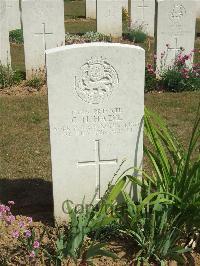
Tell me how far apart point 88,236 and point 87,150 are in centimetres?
69

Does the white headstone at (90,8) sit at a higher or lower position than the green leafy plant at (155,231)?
higher

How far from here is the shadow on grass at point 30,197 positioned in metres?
4.25

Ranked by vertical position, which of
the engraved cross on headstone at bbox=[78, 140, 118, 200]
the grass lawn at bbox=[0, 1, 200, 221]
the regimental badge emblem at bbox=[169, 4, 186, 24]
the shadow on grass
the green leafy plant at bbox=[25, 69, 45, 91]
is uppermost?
the regimental badge emblem at bbox=[169, 4, 186, 24]

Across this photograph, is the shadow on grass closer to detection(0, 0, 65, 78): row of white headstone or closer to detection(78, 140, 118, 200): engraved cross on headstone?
detection(78, 140, 118, 200): engraved cross on headstone

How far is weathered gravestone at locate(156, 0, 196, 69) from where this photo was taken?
27.2ft

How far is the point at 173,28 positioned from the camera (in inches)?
334

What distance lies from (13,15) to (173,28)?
8.38 meters

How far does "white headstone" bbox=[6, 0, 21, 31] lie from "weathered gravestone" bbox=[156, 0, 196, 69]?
26.3 ft

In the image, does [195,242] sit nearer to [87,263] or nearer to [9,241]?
[87,263]

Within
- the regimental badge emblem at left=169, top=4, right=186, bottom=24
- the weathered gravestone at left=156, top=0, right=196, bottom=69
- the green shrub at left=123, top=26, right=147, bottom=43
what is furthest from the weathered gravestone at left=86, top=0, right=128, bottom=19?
the regimental badge emblem at left=169, top=4, right=186, bottom=24

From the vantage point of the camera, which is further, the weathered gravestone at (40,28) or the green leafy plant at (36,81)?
the green leafy plant at (36,81)

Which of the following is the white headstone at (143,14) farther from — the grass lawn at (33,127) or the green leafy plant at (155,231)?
the green leafy plant at (155,231)

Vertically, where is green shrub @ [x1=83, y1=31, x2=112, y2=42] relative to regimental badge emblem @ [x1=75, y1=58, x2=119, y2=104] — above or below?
below

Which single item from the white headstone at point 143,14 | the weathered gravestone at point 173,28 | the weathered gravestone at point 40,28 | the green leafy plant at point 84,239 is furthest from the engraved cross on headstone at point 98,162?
the white headstone at point 143,14
